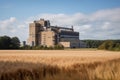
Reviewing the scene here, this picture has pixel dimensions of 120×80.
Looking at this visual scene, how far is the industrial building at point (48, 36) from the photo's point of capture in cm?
14529

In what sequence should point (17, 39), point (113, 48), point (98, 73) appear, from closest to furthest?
point (98, 73)
point (113, 48)
point (17, 39)

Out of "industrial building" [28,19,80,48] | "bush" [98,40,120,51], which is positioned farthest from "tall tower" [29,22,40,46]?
"bush" [98,40,120,51]

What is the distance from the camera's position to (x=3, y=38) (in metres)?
94.3

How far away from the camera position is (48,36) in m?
147

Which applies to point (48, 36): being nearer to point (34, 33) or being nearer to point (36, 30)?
point (36, 30)

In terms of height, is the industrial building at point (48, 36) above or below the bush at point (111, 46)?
above

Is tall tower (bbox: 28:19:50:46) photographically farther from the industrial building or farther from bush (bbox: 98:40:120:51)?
bush (bbox: 98:40:120:51)

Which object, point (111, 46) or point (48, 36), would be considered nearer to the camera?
point (111, 46)

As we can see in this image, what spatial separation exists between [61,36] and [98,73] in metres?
137

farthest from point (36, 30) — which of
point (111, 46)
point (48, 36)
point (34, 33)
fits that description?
point (111, 46)

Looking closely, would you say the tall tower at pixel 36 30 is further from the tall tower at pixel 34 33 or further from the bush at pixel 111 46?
the bush at pixel 111 46

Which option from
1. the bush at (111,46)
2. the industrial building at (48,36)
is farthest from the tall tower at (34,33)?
the bush at (111,46)

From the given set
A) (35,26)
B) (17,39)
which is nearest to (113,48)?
(17,39)

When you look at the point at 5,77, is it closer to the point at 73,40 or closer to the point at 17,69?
the point at 17,69
